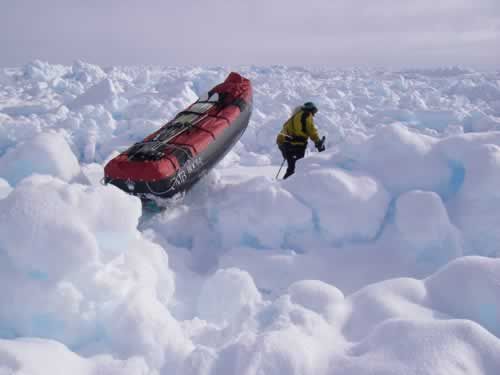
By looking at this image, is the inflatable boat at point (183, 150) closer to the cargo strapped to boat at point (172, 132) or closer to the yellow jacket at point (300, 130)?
the cargo strapped to boat at point (172, 132)

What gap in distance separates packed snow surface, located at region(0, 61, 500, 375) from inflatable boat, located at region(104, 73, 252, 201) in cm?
27

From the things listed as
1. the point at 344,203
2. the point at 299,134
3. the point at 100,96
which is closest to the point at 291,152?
the point at 299,134

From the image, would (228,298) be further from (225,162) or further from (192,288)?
(225,162)

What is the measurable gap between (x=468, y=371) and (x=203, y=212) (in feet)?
10.3

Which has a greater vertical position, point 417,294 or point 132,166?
point 417,294

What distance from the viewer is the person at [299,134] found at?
15.8 ft

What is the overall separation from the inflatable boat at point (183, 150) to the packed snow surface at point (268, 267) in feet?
0.90

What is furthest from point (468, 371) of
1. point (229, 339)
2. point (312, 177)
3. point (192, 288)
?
point (312, 177)

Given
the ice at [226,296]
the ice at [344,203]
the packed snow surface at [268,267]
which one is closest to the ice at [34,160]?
the packed snow surface at [268,267]

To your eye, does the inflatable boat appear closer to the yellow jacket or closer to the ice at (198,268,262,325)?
the yellow jacket

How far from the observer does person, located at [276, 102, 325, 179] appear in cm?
480

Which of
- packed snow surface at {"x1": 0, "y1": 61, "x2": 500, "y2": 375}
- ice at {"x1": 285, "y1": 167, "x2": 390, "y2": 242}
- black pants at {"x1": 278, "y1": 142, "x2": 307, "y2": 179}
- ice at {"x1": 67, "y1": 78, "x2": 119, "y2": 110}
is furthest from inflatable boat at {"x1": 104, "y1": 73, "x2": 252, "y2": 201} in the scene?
ice at {"x1": 67, "y1": 78, "x2": 119, "y2": 110}

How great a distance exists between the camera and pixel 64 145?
3.70 metres

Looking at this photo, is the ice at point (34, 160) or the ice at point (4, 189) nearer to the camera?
the ice at point (4, 189)
